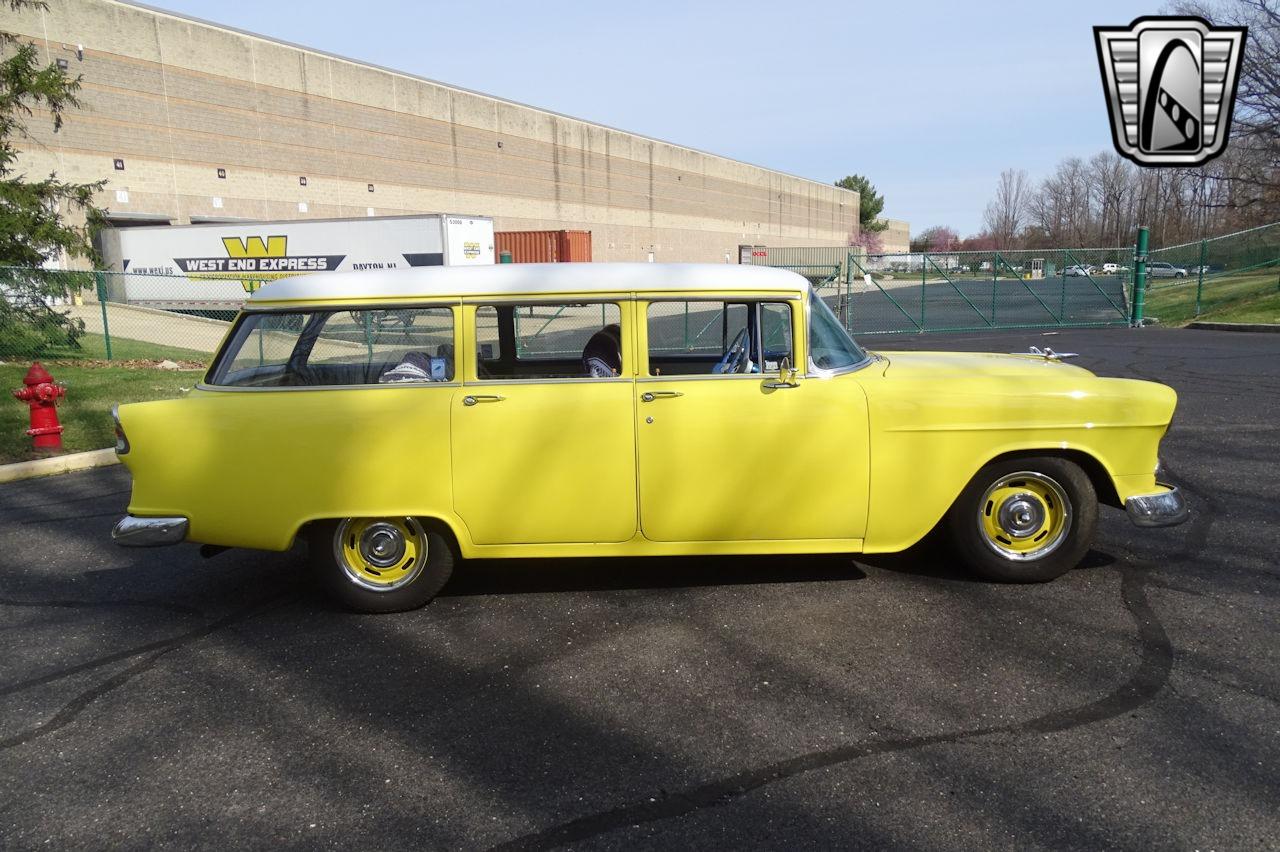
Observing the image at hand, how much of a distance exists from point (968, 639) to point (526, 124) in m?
51.3

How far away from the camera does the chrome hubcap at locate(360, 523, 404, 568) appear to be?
14.8 feet

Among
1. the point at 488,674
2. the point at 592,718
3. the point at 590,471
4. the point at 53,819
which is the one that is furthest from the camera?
the point at 590,471

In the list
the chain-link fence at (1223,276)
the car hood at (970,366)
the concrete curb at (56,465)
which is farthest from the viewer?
the chain-link fence at (1223,276)

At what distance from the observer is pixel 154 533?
4418 mm

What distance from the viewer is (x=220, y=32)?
34938 millimetres

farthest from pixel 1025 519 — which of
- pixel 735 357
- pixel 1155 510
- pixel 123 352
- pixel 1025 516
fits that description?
pixel 123 352

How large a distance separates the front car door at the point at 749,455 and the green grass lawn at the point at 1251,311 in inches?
748

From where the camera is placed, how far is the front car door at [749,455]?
4.37 meters

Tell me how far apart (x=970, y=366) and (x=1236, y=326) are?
17715mm

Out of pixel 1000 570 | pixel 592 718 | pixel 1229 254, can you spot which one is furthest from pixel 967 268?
pixel 592 718

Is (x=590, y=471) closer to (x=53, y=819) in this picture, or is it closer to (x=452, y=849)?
(x=452, y=849)

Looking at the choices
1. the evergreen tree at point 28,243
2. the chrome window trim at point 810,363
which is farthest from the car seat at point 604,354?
the evergreen tree at point 28,243

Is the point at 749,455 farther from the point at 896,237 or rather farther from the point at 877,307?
the point at 896,237

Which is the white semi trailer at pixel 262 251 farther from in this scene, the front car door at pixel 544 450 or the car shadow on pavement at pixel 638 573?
the front car door at pixel 544 450
